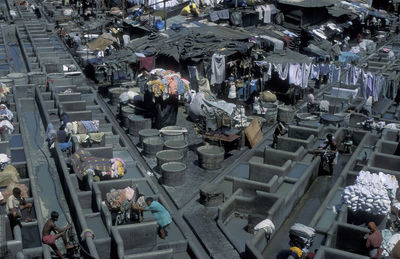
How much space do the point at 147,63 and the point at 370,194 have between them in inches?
691

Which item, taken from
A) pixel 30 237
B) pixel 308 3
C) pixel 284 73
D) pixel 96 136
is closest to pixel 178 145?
pixel 96 136

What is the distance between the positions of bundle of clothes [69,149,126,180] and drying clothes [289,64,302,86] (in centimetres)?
1378

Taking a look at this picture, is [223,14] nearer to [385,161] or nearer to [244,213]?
[385,161]

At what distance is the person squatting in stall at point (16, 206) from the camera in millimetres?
15011

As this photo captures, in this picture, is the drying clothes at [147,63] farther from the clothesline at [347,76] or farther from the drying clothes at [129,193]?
→ the drying clothes at [129,193]

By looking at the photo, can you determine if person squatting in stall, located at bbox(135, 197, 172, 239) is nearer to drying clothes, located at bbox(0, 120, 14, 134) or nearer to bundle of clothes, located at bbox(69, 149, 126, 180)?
bundle of clothes, located at bbox(69, 149, 126, 180)

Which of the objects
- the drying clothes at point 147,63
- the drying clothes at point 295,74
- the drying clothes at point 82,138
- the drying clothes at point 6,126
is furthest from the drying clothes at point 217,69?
the drying clothes at point 6,126

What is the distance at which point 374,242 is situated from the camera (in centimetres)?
1385

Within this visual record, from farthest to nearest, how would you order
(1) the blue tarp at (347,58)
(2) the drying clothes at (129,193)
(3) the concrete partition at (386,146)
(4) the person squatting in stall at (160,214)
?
1. (1) the blue tarp at (347,58)
2. (3) the concrete partition at (386,146)
3. (2) the drying clothes at (129,193)
4. (4) the person squatting in stall at (160,214)

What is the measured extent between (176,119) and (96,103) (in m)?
5.35

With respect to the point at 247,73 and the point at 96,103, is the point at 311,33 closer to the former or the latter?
the point at 247,73

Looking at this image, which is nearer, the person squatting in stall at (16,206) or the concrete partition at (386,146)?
the person squatting in stall at (16,206)

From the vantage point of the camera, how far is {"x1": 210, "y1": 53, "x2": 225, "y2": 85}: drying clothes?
1116 inches

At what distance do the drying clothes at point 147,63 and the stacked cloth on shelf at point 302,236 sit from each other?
16.8m
